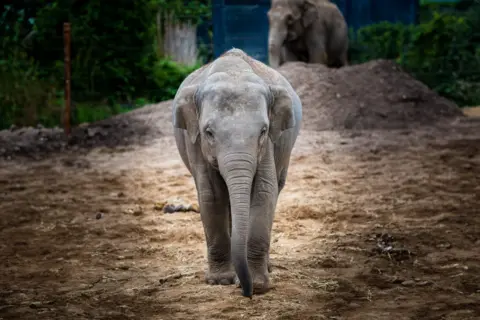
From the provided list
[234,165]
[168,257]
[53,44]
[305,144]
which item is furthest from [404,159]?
[53,44]

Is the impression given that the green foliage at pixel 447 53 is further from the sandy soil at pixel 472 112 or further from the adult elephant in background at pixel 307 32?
the adult elephant in background at pixel 307 32

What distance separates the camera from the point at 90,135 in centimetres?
1239

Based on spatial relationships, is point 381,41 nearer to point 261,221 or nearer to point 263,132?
point 261,221

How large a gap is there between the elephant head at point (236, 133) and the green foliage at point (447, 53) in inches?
465

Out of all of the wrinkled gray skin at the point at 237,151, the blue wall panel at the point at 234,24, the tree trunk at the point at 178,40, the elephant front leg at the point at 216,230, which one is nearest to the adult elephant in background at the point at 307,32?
the blue wall panel at the point at 234,24

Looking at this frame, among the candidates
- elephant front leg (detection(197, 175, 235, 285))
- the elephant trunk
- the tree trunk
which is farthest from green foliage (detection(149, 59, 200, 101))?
the elephant trunk

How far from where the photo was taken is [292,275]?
551cm

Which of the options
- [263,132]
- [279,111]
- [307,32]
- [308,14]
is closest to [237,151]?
[263,132]

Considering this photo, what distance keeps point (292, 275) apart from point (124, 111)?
411 inches

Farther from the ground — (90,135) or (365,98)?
(365,98)

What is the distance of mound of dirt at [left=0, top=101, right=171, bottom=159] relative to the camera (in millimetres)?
11531

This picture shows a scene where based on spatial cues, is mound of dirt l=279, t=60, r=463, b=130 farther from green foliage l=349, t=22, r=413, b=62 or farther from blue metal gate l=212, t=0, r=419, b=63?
blue metal gate l=212, t=0, r=419, b=63

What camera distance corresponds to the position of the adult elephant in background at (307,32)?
15.2m

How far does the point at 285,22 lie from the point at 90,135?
5.15m
